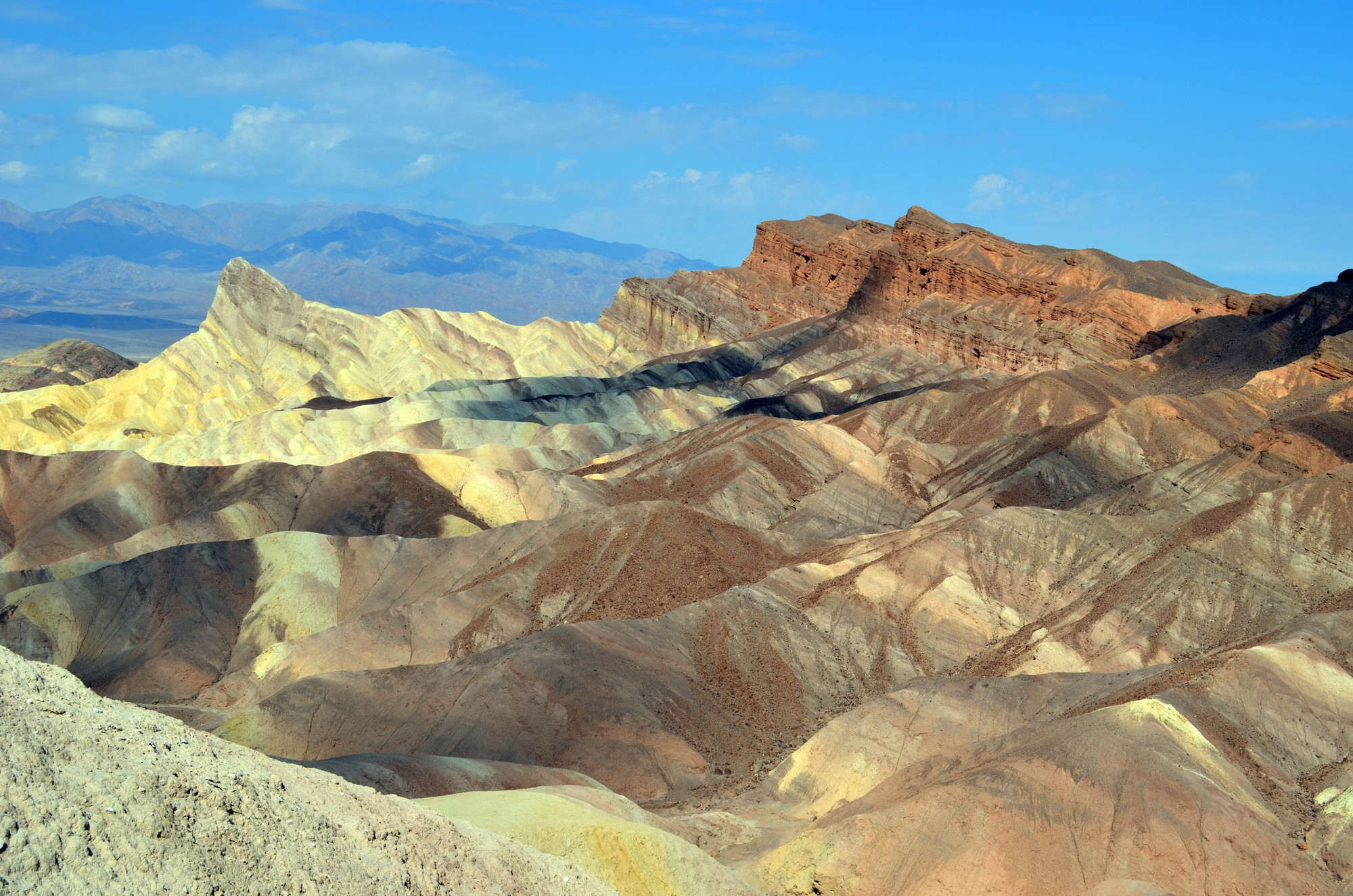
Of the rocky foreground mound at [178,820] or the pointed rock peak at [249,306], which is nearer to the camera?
the rocky foreground mound at [178,820]

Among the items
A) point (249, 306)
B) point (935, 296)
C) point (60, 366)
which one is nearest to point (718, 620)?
point (935, 296)

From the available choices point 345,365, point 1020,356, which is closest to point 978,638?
point 1020,356

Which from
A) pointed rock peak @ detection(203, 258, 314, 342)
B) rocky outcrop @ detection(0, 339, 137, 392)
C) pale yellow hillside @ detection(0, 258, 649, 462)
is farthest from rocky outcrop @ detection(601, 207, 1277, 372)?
rocky outcrop @ detection(0, 339, 137, 392)

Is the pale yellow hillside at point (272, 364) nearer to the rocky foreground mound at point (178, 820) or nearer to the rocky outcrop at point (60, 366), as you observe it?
the rocky outcrop at point (60, 366)

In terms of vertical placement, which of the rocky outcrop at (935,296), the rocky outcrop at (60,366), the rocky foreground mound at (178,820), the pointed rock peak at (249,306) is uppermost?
the rocky outcrop at (935,296)

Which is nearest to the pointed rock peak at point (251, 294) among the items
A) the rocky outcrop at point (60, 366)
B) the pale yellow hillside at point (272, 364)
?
the pale yellow hillside at point (272, 364)

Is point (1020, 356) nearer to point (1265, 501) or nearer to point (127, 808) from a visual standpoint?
point (1265, 501)
